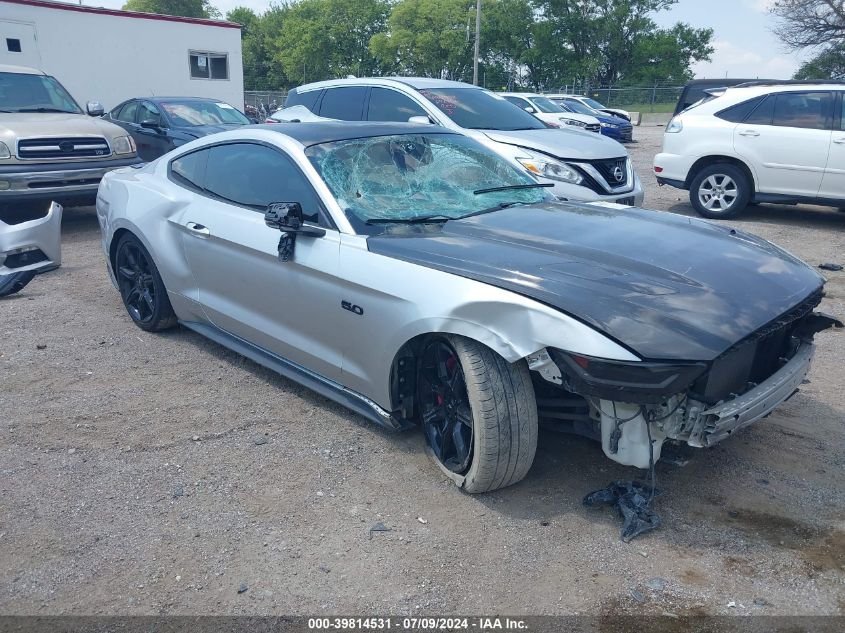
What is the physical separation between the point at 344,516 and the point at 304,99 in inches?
300

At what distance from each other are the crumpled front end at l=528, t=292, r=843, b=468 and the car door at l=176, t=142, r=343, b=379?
120 centimetres

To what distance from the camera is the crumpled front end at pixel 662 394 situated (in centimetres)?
270

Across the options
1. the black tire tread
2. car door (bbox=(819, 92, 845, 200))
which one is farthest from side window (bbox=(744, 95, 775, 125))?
the black tire tread

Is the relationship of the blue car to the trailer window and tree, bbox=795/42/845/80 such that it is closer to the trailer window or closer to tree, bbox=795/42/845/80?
the trailer window

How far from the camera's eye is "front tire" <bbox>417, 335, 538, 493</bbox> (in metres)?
3.06

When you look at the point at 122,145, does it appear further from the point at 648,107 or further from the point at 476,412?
the point at 648,107

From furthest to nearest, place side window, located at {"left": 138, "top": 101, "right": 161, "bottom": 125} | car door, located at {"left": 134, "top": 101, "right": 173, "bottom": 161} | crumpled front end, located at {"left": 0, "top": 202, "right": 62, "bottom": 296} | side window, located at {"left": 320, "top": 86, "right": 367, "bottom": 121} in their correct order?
1. side window, located at {"left": 138, "top": 101, "right": 161, "bottom": 125}
2. car door, located at {"left": 134, "top": 101, "right": 173, "bottom": 161}
3. side window, located at {"left": 320, "top": 86, "right": 367, "bottom": 121}
4. crumpled front end, located at {"left": 0, "top": 202, "right": 62, "bottom": 296}

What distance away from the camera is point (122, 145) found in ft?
31.7

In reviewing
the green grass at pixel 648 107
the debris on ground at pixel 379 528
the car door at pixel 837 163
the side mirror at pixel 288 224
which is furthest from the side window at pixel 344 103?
the green grass at pixel 648 107

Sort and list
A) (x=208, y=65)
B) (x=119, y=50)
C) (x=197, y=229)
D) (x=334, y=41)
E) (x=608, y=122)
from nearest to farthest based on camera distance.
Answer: (x=197, y=229) → (x=119, y=50) → (x=208, y=65) → (x=608, y=122) → (x=334, y=41)

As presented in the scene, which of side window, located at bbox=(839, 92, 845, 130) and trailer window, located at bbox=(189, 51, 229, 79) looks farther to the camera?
trailer window, located at bbox=(189, 51, 229, 79)

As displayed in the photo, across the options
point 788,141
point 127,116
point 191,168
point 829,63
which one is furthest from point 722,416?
point 829,63

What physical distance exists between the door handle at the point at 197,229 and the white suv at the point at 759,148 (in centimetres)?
736

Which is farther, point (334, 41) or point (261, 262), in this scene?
point (334, 41)
